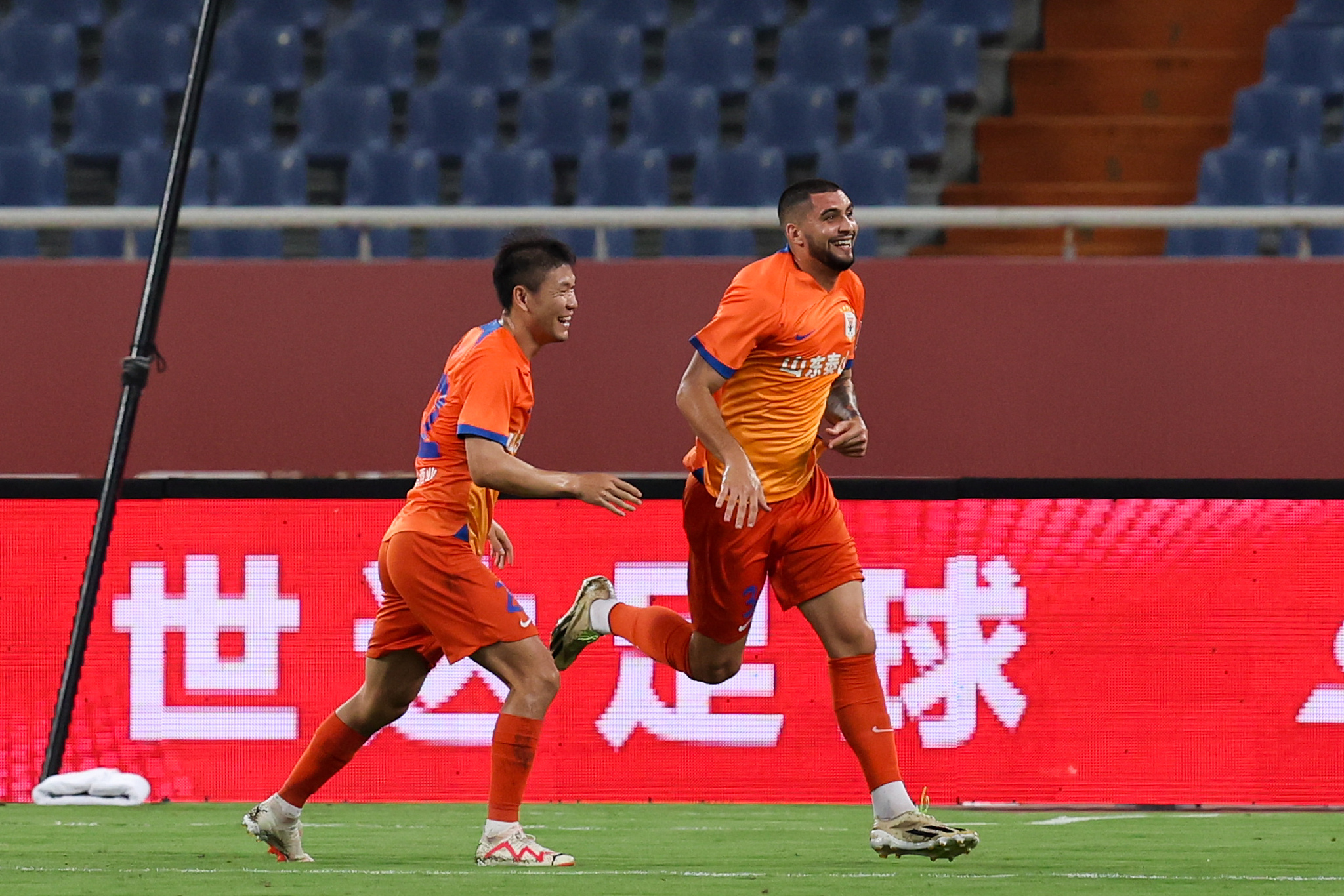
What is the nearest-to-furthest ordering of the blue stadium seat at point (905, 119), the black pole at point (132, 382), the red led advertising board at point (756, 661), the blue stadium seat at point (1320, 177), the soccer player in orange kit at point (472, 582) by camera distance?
the soccer player in orange kit at point (472, 582) → the black pole at point (132, 382) → the red led advertising board at point (756, 661) → the blue stadium seat at point (1320, 177) → the blue stadium seat at point (905, 119)

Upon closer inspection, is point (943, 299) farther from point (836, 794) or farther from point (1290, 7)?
point (1290, 7)

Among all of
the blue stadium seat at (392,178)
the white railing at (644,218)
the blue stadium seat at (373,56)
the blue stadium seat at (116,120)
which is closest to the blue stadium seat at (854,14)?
the blue stadium seat at (373,56)

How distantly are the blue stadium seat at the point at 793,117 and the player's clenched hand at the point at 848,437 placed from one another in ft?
22.3

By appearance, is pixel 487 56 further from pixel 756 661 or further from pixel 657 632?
pixel 657 632

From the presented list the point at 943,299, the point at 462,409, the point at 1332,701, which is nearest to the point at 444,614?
the point at 462,409

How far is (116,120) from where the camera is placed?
1310cm

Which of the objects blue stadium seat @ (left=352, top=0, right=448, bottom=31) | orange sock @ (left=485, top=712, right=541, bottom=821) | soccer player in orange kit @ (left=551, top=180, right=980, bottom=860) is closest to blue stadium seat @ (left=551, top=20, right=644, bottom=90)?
blue stadium seat @ (left=352, top=0, right=448, bottom=31)

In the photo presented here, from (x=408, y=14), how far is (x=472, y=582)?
8.87 meters

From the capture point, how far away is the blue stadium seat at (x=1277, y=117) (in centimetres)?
1283

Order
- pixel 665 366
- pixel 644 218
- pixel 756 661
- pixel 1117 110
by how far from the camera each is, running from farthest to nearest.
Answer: pixel 1117 110, pixel 665 366, pixel 644 218, pixel 756 661

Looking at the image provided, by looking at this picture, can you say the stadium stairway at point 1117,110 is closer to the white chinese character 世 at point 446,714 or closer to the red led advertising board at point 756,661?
the red led advertising board at point 756,661

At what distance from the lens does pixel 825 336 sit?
614 centimetres

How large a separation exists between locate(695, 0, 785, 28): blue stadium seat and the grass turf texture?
7.02 meters

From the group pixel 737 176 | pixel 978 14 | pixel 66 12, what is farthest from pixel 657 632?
pixel 66 12
